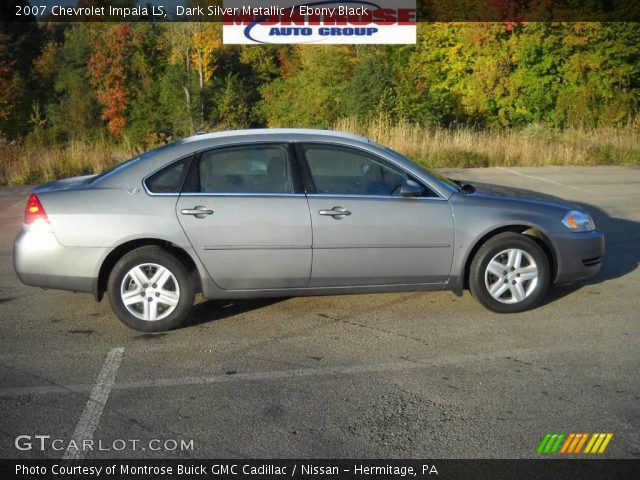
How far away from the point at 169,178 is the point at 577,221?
3.45 meters

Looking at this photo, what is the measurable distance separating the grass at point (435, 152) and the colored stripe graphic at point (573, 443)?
13047mm

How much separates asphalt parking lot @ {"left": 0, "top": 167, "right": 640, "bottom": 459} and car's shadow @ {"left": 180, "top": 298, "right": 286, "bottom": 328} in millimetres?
24

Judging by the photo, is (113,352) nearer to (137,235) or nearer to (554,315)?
(137,235)

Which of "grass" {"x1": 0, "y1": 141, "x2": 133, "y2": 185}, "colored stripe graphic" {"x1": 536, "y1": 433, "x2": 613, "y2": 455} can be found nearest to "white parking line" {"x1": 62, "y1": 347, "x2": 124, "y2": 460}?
"colored stripe graphic" {"x1": 536, "y1": 433, "x2": 613, "y2": 455}

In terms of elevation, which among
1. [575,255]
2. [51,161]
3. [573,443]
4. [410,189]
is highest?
[410,189]

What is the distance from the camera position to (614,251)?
898 centimetres

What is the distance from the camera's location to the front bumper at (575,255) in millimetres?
6574

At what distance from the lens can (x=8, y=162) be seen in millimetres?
17188

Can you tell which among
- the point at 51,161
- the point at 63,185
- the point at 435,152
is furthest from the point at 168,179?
the point at 435,152

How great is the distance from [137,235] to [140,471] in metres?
2.52

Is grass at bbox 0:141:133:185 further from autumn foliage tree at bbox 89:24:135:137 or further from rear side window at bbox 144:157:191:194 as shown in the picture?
autumn foliage tree at bbox 89:24:135:137

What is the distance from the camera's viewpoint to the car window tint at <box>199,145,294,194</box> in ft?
20.6

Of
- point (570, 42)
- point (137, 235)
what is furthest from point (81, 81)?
point (137, 235)

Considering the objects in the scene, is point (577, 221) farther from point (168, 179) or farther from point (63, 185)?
point (63, 185)
